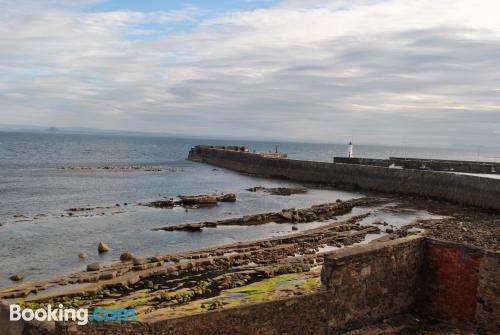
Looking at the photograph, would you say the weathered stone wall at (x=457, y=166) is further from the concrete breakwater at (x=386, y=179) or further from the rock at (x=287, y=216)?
the rock at (x=287, y=216)

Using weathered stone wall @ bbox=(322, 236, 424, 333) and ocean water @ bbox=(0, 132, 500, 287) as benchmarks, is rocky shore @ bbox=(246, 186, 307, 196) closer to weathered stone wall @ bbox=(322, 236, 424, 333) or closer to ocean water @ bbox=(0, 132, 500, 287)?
ocean water @ bbox=(0, 132, 500, 287)

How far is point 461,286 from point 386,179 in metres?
32.8

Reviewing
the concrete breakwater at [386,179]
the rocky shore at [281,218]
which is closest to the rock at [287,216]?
the rocky shore at [281,218]

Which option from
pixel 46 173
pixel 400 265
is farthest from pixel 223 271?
pixel 46 173

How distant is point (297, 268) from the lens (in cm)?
1548

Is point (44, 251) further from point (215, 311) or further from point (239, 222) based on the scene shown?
point (215, 311)

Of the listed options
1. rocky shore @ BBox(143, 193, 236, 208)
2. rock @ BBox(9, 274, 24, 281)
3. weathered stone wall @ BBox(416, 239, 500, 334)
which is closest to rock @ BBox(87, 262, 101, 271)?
rock @ BBox(9, 274, 24, 281)

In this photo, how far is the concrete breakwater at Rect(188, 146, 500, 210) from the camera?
31.1 m

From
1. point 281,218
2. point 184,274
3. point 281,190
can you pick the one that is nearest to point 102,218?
point 281,218

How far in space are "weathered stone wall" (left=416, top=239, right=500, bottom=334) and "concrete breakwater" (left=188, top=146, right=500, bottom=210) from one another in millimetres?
22968

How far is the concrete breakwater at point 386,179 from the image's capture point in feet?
102

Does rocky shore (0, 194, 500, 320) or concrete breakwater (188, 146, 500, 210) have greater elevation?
concrete breakwater (188, 146, 500, 210)

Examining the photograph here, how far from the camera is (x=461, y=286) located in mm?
9320

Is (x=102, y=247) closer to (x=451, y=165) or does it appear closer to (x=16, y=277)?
(x=16, y=277)
